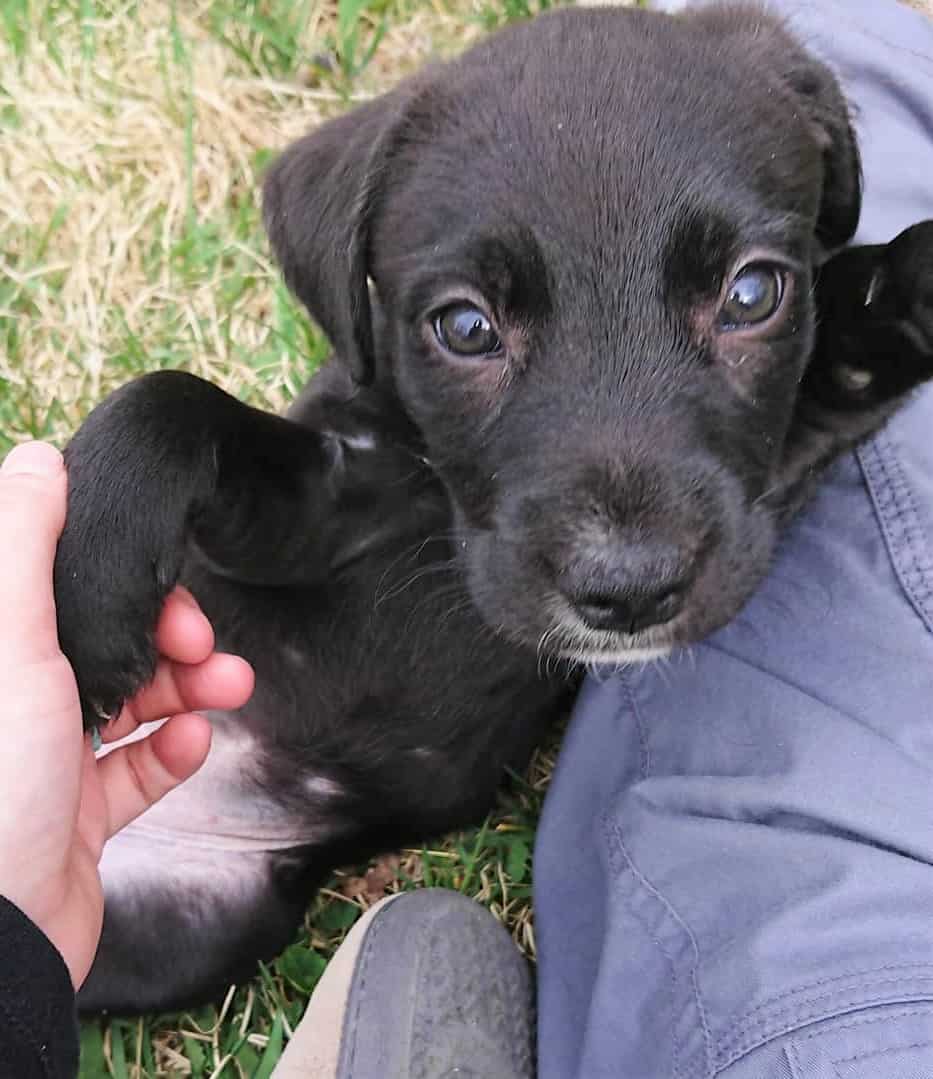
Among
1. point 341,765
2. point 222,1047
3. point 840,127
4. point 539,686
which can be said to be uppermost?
point 840,127

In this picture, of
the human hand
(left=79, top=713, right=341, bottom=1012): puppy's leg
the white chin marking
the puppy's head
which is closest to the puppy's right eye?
the puppy's head

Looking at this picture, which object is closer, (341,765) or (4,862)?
(4,862)

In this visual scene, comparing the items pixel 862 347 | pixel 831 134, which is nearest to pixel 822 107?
pixel 831 134

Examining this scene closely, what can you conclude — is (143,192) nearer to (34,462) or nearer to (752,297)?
(34,462)

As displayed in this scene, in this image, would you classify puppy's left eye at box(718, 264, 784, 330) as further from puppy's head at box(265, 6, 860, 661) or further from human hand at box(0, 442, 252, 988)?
human hand at box(0, 442, 252, 988)

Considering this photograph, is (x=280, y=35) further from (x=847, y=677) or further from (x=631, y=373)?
(x=847, y=677)

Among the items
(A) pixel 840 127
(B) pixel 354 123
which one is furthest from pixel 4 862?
(A) pixel 840 127
